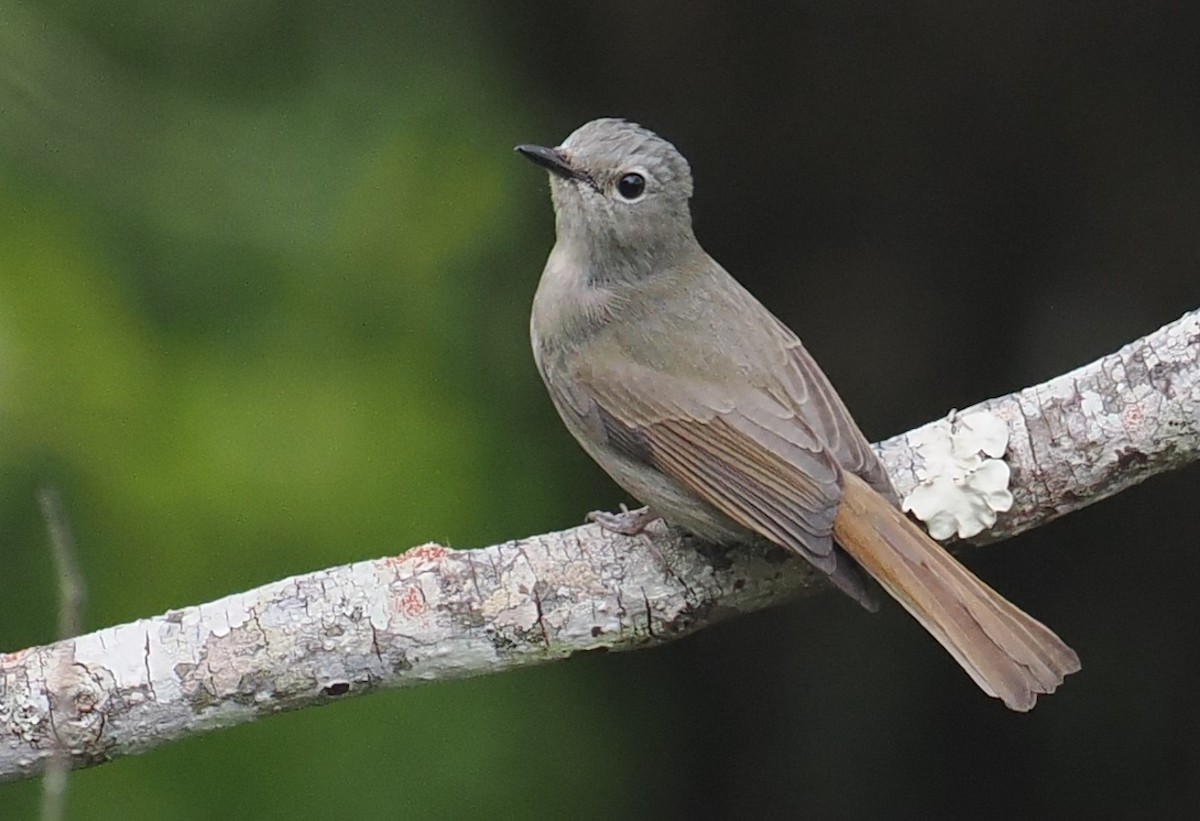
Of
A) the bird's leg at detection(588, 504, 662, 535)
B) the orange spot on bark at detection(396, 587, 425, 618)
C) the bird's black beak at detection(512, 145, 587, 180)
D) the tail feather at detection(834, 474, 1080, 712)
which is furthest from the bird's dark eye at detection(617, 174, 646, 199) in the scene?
the orange spot on bark at detection(396, 587, 425, 618)

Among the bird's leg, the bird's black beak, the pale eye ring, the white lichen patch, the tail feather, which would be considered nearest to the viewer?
the tail feather

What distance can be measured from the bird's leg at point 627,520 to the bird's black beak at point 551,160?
2.87ft

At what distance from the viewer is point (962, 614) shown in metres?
3.29

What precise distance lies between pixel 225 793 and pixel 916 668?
2198 mm

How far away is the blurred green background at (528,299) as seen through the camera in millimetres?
4133

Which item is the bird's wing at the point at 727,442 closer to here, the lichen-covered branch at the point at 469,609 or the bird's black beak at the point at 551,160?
the lichen-covered branch at the point at 469,609

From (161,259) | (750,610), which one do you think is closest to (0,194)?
(161,259)

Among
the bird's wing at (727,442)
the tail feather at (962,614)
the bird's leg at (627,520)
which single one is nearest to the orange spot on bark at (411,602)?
the bird's leg at (627,520)

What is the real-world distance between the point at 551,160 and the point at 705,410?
28.8 inches

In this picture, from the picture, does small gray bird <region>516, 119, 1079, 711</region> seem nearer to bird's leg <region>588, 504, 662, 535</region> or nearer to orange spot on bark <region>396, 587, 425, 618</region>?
bird's leg <region>588, 504, 662, 535</region>

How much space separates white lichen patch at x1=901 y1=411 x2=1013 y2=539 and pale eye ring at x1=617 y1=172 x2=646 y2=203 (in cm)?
105

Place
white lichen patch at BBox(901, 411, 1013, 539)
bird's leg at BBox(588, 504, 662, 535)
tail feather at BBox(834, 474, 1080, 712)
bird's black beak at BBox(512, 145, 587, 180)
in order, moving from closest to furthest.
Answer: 1. tail feather at BBox(834, 474, 1080, 712)
2. white lichen patch at BBox(901, 411, 1013, 539)
3. bird's leg at BBox(588, 504, 662, 535)
4. bird's black beak at BBox(512, 145, 587, 180)

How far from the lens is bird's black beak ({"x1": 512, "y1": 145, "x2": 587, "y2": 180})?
3.95 m

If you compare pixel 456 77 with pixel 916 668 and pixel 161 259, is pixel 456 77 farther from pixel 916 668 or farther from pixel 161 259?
pixel 916 668
